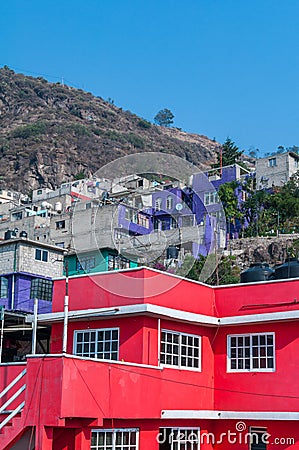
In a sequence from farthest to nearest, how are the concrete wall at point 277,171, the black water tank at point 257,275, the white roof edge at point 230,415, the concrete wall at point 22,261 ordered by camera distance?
1. the concrete wall at point 277,171
2. the concrete wall at point 22,261
3. the black water tank at point 257,275
4. the white roof edge at point 230,415

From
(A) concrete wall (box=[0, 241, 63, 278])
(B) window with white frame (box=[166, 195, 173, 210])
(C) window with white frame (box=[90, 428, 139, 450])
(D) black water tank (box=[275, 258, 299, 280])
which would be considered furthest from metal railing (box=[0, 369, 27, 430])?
(A) concrete wall (box=[0, 241, 63, 278])

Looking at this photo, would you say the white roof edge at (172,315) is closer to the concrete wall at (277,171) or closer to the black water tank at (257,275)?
the black water tank at (257,275)

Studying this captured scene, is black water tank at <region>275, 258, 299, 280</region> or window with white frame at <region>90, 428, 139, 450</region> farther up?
black water tank at <region>275, 258, 299, 280</region>

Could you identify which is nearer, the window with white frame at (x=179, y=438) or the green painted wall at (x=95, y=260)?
the window with white frame at (x=179, y=438)

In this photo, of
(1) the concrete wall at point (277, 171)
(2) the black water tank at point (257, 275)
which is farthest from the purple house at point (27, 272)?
(1) the concrete wall at point (277, 171)

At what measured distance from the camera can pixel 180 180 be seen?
19250mm

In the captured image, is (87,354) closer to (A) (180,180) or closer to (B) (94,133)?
(A) (180,180)

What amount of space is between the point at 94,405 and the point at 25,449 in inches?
92.9

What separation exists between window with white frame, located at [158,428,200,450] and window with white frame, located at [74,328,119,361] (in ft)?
7.98

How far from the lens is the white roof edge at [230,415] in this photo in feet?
57.2

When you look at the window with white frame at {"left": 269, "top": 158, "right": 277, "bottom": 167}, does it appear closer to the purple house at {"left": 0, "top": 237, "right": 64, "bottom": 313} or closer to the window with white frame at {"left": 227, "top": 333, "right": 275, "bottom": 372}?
the purple house at {"left": 0, "top": 237, "right": 64, "bottom": 313}

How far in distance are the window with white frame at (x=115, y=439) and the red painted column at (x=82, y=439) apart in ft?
1.63

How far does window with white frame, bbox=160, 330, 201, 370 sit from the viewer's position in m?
18.0

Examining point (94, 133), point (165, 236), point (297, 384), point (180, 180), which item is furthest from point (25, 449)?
point (94, 133)
